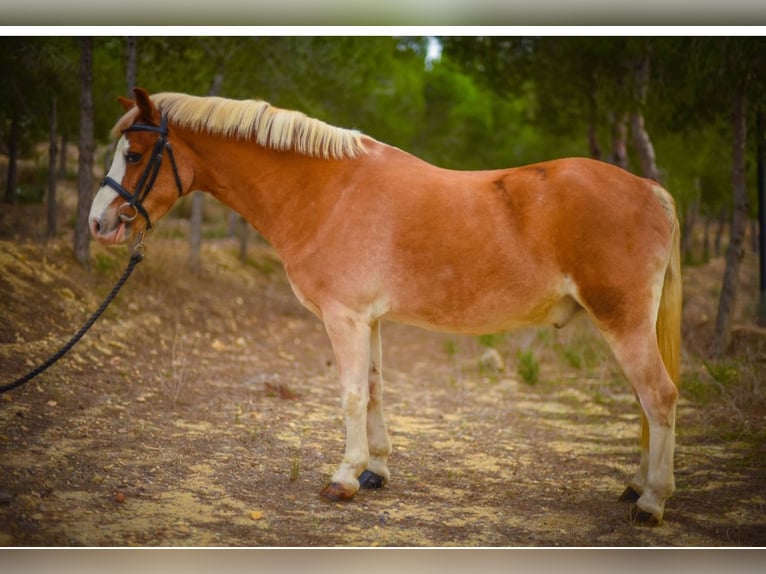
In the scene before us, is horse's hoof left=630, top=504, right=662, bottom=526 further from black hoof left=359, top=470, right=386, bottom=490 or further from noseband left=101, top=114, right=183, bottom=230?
noseband left=101, top=114, right=183, bottom=230

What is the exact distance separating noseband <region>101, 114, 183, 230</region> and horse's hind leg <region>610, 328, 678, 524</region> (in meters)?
2.45

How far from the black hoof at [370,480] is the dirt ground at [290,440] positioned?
2.3 inches

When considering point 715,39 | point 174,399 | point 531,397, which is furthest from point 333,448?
point 715,39

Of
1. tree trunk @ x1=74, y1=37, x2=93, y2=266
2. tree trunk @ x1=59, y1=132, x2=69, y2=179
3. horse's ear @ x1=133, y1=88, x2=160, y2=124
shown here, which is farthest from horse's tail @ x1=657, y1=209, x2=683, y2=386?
tree trunk @ x1=74, y1=37, x2=93, y2=266

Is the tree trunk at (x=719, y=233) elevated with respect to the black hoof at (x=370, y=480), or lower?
elevated

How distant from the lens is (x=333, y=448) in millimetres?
4125

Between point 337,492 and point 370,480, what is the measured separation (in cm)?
30

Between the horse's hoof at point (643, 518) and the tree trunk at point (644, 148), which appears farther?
the tree trunk at point (644, 148)

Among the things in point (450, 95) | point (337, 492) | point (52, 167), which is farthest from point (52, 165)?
point (450, 95)

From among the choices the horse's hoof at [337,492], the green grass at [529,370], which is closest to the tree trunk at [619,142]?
the green grass at [529,370]

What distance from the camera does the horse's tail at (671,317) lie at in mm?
3330

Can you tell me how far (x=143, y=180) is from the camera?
11.0 feet

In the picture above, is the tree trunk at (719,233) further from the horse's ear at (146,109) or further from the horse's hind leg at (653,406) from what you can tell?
the horse's ear at (146,109)

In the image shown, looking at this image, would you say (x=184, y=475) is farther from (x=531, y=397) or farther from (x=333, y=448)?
(x=531, y=397)
